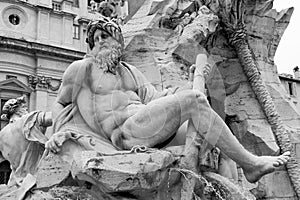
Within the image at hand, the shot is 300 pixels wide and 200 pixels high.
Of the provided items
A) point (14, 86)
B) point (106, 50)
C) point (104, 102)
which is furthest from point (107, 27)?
point (14, 86)

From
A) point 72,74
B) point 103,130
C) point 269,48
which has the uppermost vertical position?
point 269,48

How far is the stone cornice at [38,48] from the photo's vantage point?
71.2 ft

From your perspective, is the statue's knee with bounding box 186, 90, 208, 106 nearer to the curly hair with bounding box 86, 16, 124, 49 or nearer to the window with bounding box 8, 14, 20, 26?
the curly hair with bounding box 86, 16, 124, 49

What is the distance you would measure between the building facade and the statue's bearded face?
17069 millimetres

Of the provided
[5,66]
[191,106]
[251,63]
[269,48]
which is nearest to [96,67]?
[191,106]

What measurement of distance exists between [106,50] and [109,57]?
0.09 m

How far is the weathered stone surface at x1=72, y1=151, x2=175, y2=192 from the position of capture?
12.6ft

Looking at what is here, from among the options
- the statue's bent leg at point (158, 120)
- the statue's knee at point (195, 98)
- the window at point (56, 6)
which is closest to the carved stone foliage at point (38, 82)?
the window at point (56, 6)

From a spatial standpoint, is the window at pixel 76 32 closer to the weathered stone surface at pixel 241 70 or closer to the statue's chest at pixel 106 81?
the weathered stone surface at pixel 241 70

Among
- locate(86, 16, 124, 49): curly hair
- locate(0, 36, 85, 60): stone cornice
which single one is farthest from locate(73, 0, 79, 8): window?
locate(86, 16, 124, 49): curly hair

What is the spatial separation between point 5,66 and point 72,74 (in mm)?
18381

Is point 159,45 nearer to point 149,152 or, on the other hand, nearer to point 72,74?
point 72,74

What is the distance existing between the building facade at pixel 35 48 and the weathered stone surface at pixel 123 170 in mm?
17860

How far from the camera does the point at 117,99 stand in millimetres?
4559
